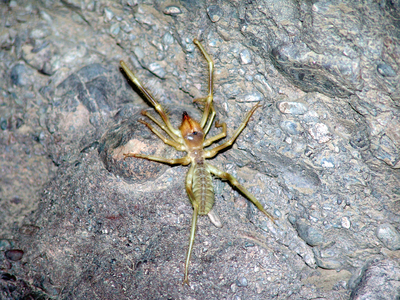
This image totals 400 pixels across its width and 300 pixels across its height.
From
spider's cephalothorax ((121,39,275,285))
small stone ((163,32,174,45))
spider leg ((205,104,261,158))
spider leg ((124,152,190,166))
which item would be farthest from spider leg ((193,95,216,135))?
small stone ((163,32,174,45))

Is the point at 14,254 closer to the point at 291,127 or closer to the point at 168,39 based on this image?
the point at 168,39

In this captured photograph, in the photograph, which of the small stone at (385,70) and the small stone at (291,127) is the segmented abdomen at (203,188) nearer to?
the small stone at (291,127)

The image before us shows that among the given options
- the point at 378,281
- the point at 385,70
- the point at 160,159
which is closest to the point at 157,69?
the point at 160,159

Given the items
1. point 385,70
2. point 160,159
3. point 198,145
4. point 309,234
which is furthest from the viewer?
point 198,145

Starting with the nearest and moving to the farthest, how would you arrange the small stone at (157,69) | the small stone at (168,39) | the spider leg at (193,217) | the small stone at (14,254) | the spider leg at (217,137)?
the spider leg at (193,217) < the small stone at (14,254) < the spider leg at (217,137) < the small stone at (168,39) < the small stone at (157,69)

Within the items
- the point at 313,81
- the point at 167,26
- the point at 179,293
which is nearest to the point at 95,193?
the point at 179,293

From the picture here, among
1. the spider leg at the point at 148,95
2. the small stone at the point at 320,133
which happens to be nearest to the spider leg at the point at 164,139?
the spider leg at the point at 148,95

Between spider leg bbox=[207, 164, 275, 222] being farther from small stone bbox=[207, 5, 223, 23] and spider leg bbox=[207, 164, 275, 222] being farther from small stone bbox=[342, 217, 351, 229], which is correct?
small stone bbox=[207, 5, 223, 23]

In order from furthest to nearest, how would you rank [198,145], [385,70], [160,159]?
[198,145]
[160,159]
[385,70]
